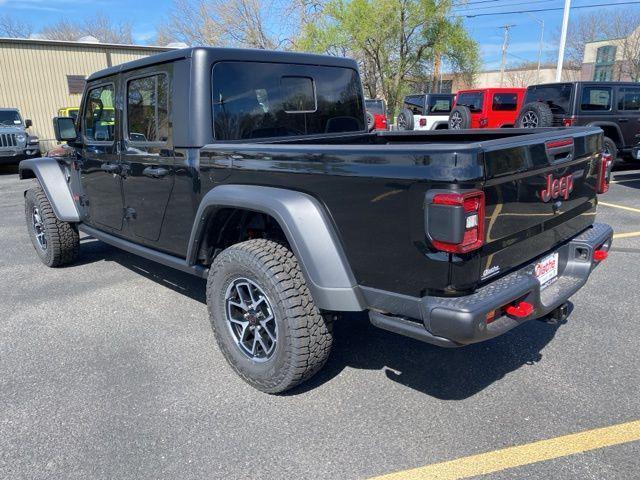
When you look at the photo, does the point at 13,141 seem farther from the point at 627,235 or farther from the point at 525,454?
the point at 525,454

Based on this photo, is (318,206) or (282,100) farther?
(282,100)

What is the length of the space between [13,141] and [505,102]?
1468 cm

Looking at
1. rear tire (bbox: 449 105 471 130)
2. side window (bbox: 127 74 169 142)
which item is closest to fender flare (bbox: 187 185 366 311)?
side window (bbox: 127 74 169 142)

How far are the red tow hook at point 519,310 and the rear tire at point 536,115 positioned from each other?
892 centimetres

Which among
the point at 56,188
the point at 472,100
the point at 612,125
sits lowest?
the point at 56,188

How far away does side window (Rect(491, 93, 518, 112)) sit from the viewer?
→ 51.3 ft

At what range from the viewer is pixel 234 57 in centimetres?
335

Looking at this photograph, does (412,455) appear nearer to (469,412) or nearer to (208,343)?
(469,412)

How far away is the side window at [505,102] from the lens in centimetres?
1564

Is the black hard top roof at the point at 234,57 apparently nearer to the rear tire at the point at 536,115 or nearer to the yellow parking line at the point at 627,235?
the yellow parking line at the point at 627,235

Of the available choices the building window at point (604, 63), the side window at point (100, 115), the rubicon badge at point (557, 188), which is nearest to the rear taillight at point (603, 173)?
the rubicon badge at point (557, 188)

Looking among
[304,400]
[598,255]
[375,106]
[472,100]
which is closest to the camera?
[304,400]

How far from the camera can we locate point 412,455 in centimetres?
244

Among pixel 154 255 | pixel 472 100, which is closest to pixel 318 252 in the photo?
pixel 154 255
